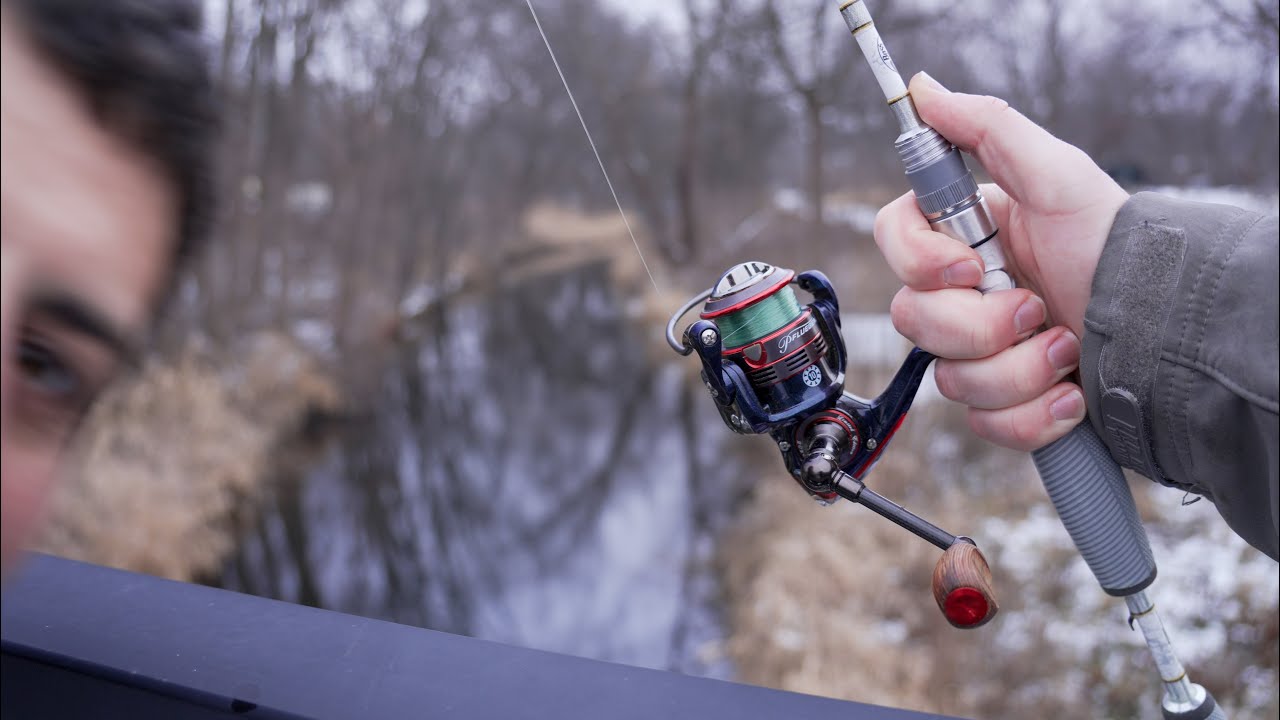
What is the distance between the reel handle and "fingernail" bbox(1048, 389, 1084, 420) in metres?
0.19

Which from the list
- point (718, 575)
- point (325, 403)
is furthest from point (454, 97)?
point (718, 575)

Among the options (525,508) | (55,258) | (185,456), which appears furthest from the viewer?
(525,508)

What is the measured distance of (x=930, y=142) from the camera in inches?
39.1

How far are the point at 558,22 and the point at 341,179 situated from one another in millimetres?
3495

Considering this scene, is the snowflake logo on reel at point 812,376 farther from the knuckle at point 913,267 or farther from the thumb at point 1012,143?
the thumb at point 1012,143

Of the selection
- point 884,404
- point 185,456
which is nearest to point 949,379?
point 884,404

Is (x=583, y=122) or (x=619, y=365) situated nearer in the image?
(x=583, y=122)

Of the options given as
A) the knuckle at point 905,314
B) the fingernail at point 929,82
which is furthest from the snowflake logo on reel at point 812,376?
the fingernail at point 929,82

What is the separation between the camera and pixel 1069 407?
1005 millimetres

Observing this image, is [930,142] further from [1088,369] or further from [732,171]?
[732,171]

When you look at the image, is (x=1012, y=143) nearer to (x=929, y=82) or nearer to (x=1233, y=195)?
(x=929, y=82)

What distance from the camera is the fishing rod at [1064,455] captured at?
38.6 inches

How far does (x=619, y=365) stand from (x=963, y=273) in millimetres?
9315

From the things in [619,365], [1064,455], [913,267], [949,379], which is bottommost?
[1064,455]
